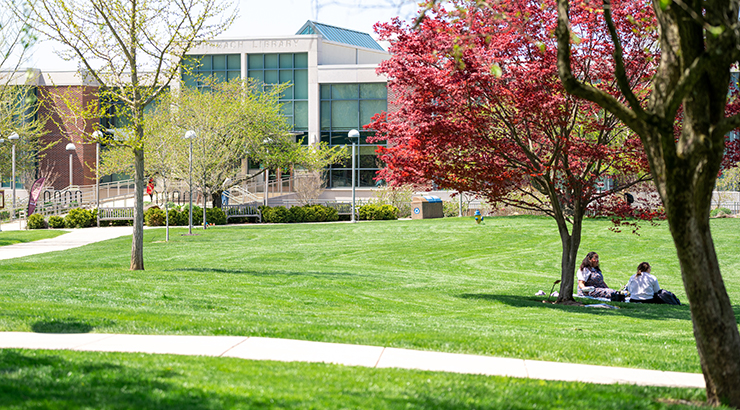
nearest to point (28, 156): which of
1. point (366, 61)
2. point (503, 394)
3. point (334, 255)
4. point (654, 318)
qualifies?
point (366, 61)

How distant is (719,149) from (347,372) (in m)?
3.28

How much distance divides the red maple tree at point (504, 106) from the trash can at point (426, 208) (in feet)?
76.5

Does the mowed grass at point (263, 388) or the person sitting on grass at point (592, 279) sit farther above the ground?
the mowed grass at point (263, 388)

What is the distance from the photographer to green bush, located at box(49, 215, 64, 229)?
32.2m

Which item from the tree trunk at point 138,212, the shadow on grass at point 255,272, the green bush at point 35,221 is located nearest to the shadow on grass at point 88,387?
the tree trunk at point 138,212

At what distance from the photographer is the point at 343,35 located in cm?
5175

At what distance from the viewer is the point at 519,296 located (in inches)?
554

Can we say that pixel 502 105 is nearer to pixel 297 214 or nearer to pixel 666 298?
pixel 666 298

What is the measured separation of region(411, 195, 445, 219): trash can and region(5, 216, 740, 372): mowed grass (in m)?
9.06

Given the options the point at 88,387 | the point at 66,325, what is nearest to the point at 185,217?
the point at 66,325

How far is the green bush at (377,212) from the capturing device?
36.4 m

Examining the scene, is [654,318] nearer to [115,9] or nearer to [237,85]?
[115,9]

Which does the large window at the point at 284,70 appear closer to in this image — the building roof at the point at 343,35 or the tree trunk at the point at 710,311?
the building roof at the point at 343,35

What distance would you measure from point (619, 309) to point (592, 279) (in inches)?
58.7
